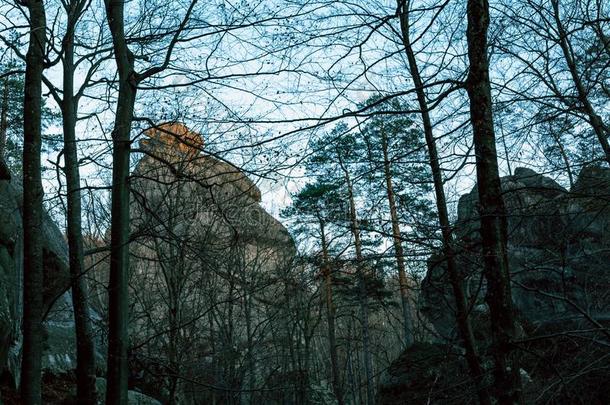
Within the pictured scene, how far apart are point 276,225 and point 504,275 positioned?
46.7 feet

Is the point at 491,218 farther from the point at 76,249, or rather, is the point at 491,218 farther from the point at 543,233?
the point at 76,249

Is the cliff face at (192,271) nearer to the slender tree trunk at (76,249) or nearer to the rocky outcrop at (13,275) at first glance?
the rocky outcrop at (13,275)

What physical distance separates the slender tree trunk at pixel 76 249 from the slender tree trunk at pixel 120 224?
310mm

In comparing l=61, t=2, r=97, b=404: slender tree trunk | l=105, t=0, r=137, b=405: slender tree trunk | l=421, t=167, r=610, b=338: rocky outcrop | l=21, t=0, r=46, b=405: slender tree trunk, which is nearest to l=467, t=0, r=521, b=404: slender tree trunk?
l=421, t=167, r=610, b=338: rocky outcrop

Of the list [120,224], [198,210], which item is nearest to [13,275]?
[120,224]

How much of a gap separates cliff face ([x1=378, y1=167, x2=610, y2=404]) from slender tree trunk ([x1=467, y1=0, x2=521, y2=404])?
0.10 meters

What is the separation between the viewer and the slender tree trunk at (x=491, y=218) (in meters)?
2.88

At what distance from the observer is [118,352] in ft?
13.2

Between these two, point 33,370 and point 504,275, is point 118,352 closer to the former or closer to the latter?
Result: point 33,370

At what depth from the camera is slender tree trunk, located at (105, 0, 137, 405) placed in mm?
3986

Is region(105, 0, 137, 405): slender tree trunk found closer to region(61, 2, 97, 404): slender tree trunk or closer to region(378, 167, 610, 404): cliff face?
region(61, 2, 97, 404): slender tree trunk

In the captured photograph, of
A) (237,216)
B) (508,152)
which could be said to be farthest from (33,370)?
(237,216)

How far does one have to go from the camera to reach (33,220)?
4250 mm

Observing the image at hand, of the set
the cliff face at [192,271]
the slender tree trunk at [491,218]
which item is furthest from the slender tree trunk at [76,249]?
the slender tree trunk at [491,218]
